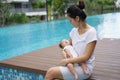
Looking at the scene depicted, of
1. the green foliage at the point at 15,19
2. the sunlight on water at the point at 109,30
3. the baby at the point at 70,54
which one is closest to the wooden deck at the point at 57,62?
the baby at the point at 70,54

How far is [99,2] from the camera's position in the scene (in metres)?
31.8

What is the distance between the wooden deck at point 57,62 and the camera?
2852mm

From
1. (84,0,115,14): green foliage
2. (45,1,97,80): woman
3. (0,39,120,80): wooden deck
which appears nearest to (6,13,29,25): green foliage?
(84,0,115,14): green foliage

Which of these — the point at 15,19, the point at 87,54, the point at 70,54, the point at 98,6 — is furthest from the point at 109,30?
the point at 98,6

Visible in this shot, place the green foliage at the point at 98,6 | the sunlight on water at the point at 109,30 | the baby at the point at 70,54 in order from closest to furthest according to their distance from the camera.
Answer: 1. the baby at the point at 70,54
2. the sunlight on water at the point at 109,30
3. the green foliage at the point at 98,6

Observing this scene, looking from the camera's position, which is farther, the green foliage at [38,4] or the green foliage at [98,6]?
the green foliage at [98,6]

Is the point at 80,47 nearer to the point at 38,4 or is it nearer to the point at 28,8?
the point at 28,8

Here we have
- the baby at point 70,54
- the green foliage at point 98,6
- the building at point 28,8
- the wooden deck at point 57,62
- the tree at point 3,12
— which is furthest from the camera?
the green foliage at point 98,6

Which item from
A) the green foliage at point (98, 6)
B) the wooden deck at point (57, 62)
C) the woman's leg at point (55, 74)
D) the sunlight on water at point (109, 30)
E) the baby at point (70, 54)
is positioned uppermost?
the baby at point (70, 54)

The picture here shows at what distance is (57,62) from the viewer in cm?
343

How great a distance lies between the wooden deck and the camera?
2.85m

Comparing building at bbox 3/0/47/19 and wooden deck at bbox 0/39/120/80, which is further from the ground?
wooden deck at bbox 0/39/120/80

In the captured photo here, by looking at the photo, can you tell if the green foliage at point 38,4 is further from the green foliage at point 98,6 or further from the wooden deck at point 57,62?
the wooden deck at point 57,62

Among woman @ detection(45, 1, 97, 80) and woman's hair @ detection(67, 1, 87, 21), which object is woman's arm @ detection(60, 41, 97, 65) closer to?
woman @ detection(45, 1, 97, 80)
